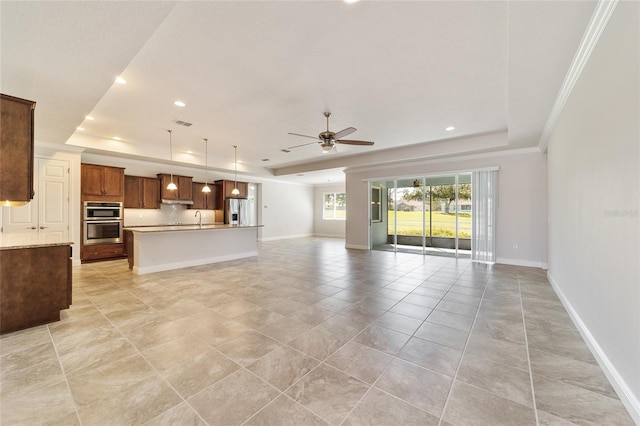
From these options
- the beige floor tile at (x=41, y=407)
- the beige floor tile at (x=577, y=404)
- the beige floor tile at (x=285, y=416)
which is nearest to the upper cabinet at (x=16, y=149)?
the beige floor tile at (x=41, y=407)

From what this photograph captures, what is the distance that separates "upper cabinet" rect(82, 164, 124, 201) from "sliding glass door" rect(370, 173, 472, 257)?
290 inches

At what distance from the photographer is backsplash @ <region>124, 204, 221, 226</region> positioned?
733cm

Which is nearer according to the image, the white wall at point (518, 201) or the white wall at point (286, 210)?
the white wall at point (518, 201)

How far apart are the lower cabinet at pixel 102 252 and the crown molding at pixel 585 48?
29.7ft

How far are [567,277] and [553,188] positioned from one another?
5.35 ft

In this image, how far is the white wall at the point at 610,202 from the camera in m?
1.64

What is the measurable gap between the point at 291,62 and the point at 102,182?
20.6 feet

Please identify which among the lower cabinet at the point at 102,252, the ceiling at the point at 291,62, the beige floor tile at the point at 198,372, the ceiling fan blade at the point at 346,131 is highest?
the ceiling at the point at 291,62

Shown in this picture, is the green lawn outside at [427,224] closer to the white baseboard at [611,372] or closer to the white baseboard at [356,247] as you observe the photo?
the white baseboard at [356,247]

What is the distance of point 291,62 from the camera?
2.91m

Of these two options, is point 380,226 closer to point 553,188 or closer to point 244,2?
point 553,188

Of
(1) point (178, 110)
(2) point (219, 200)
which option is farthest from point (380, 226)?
(1) point (178, 110)

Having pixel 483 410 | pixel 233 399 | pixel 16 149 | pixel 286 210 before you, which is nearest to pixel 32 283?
pixel 16 149

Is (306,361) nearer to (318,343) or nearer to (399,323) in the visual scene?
(318,343)
